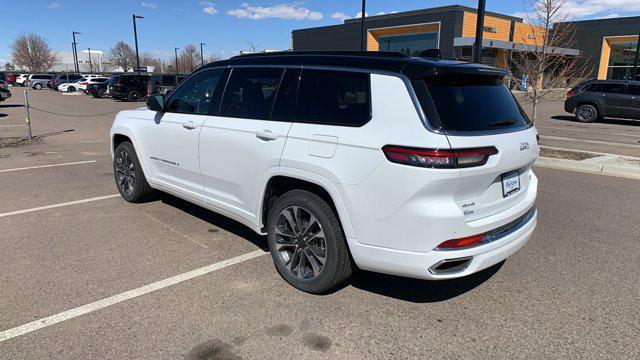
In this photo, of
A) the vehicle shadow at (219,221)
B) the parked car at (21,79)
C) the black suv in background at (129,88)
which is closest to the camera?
the vehicle shadow at (219,221)

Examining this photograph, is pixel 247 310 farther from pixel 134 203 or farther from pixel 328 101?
pixel 134 203

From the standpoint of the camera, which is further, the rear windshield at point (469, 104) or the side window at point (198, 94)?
the side window at point (198, 94)

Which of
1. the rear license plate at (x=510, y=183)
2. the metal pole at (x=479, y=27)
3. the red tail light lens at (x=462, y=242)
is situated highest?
the metal pole at (x=479, y=27)

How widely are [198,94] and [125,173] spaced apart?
1.97 meters

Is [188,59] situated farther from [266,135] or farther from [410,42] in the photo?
[266,135]

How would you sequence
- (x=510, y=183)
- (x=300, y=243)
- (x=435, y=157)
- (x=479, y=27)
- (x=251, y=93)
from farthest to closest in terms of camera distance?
1. (x=479, y=27)
2. (x=251, y=93)
3. (x=300, y=243)
4. (x=510, y=183)
5. (x=435, y=157)

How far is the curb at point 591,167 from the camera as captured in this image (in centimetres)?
827

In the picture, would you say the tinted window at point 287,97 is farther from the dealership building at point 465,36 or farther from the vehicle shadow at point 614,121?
the dealership building at point 465,36

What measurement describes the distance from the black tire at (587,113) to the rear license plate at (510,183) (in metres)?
17.4

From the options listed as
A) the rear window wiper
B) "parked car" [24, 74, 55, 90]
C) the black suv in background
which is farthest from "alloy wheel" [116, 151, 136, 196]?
"parked car" [24, 74, 55, 90]

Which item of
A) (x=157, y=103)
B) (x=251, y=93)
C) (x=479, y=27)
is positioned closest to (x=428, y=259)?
(x=251, y=93)

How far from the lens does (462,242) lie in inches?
117

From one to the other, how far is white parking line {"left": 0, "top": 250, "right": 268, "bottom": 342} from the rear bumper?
57.2 inches

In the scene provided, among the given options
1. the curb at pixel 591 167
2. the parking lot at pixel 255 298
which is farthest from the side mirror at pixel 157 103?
the curb at pixel 591 167
